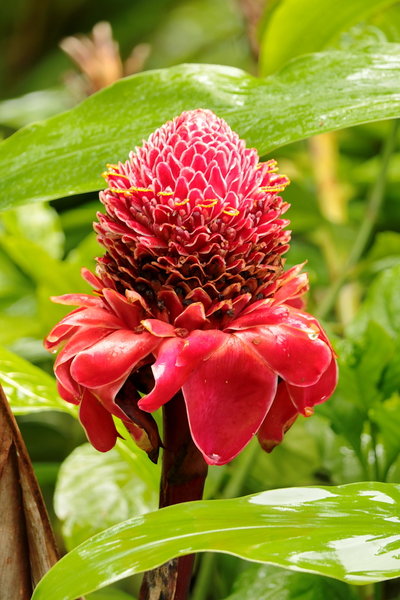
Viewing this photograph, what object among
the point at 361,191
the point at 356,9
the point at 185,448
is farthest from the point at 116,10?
the point at 185,448

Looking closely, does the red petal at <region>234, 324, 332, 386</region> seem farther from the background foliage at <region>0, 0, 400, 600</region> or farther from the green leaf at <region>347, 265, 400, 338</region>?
the green leaf at <region>347, 265, 400, 338</region>

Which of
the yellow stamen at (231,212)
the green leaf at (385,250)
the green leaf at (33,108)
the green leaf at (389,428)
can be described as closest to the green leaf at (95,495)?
the green leaf at (389,428)

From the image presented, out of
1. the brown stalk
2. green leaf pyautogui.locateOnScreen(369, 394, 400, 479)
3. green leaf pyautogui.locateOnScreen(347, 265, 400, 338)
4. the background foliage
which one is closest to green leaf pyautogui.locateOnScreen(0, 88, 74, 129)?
the background foliage

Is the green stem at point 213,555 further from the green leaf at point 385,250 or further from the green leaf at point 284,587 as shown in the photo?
the green leaf at point 385,250

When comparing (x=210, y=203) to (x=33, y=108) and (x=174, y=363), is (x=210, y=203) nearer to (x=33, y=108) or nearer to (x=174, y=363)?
(x=174, y=363)

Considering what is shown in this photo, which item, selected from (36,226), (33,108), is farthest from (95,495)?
(33,108)

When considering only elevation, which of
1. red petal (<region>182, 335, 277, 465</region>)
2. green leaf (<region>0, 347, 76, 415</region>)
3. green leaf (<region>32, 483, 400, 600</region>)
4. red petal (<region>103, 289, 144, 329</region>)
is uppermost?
red petal (<region>103, 289, 144, 329</region>)

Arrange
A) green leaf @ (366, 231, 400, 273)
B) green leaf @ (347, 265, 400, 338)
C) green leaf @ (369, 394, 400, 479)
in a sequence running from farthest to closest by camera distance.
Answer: green leaf @ (366, 231, 400, 273), green leaf @ (347, 265, 400, 338), green leaf @ (369, 394, 400, 479)

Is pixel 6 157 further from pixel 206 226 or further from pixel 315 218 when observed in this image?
pixel 315 218
